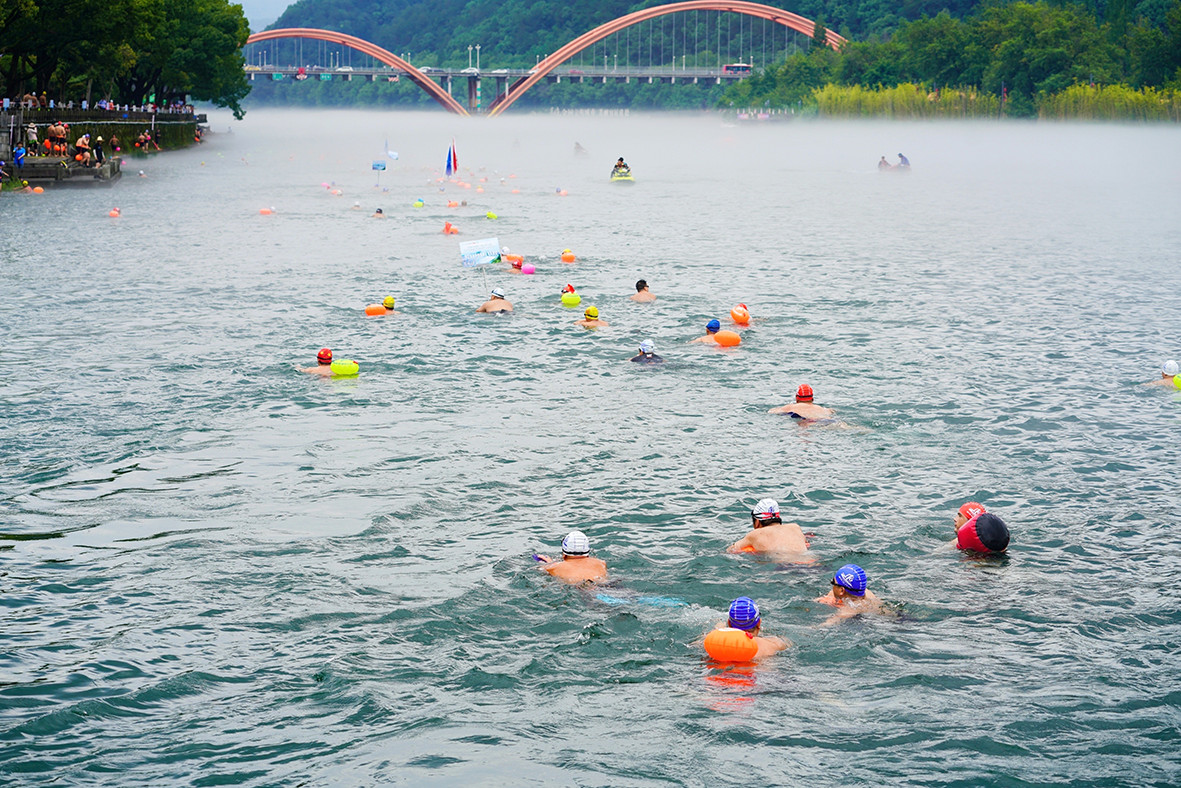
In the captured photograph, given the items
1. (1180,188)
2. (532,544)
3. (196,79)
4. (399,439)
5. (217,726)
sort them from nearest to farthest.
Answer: (217,726) → (532,544) → (399,439) → (1180,188) → (196,79)

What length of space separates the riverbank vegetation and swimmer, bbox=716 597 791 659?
63.3 meters

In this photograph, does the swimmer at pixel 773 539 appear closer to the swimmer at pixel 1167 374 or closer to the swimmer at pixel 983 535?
the swimmer at pixel 983 535

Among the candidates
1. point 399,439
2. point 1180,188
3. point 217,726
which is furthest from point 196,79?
point 217,726

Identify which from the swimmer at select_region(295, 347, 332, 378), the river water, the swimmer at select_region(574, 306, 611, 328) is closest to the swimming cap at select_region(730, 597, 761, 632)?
the river water

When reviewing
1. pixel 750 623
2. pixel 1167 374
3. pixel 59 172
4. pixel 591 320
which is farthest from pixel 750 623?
pixel 59 172

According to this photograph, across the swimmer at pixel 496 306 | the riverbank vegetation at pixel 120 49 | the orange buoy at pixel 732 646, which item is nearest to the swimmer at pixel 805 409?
the orange buoy at pixel 732 646

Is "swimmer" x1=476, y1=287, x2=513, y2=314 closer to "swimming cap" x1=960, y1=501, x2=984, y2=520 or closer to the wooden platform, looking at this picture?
"swimming cap" x1=960, y1=501, x2=984, y2=520

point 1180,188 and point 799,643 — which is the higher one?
A: point 1180,188

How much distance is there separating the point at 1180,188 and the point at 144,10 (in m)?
62.5

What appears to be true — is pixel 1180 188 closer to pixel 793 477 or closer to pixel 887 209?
pixel 887 209

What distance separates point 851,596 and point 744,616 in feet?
5.34

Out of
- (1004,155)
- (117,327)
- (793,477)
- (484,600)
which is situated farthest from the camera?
(1004,155)

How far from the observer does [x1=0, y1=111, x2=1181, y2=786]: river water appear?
11383 millimetres

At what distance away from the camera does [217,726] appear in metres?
11.4
